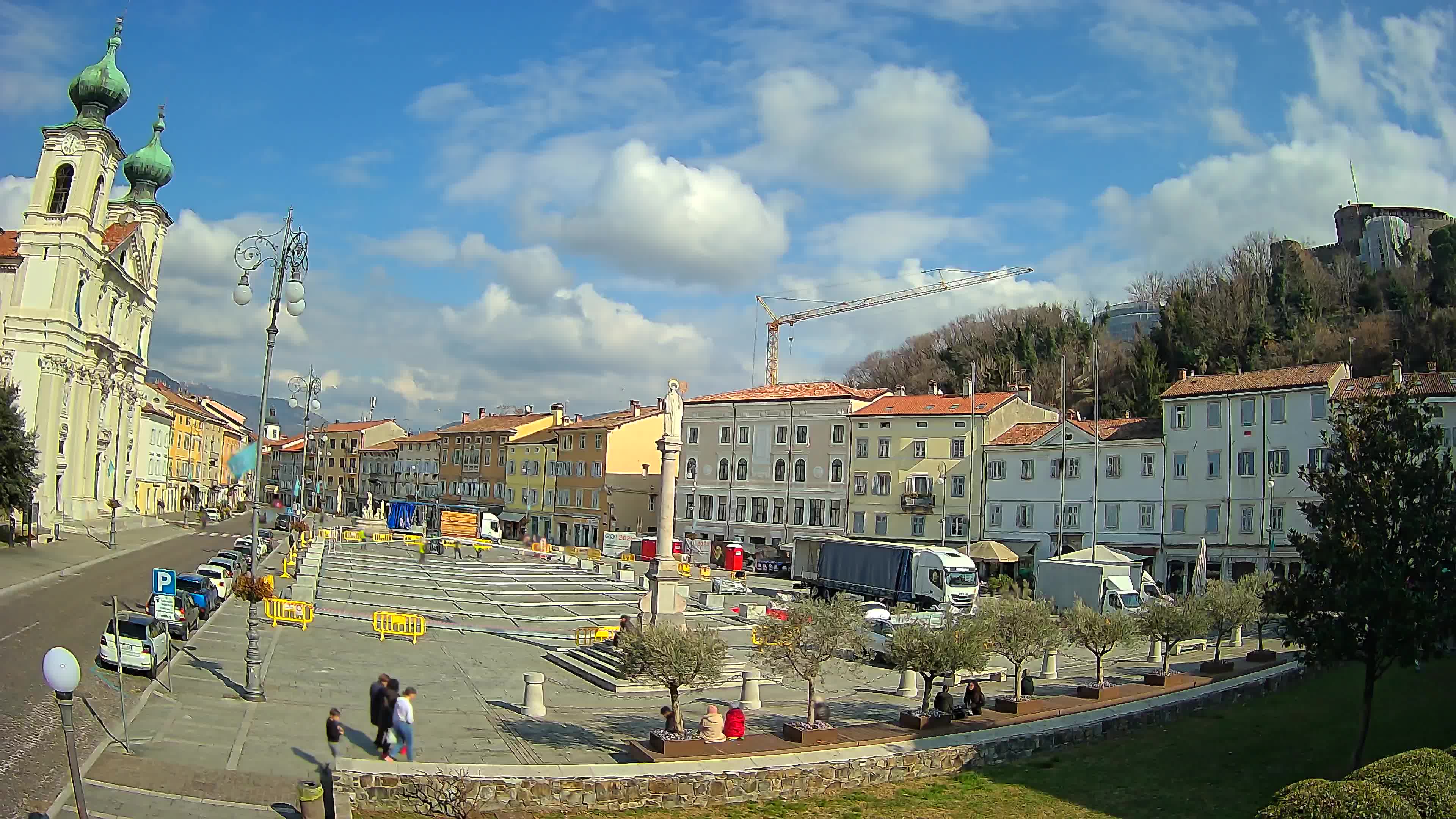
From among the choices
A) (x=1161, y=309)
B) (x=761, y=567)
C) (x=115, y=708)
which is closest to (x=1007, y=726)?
(x=115, y=708)

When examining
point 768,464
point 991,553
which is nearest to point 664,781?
point 991,553

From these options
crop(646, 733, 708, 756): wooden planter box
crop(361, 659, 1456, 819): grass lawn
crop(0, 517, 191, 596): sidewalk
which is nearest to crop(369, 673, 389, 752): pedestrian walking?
crop(361, 659, 1456, 819): grass lawn

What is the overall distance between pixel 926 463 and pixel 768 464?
444 inches

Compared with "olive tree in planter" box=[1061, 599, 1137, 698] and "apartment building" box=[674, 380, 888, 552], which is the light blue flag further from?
"apartment building" box=[674, 380, 888, 552]

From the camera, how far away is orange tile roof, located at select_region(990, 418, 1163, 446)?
53.3 metres

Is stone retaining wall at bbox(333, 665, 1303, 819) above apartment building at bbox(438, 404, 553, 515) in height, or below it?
below

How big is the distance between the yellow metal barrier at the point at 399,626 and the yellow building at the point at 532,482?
5410 cm

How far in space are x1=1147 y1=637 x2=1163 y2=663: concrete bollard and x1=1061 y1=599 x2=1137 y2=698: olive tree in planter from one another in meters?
6.79

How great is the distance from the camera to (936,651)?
18.9 metres

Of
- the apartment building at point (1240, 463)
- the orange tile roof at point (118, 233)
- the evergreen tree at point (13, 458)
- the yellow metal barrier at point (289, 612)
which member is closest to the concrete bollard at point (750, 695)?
the yellow metal barrier at point (289, 612)

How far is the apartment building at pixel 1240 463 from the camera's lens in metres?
45.7

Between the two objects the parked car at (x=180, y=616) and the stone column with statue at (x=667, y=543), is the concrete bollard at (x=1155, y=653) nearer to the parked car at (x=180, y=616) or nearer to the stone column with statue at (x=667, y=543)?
the stone column with statue at (x=667, y=543)

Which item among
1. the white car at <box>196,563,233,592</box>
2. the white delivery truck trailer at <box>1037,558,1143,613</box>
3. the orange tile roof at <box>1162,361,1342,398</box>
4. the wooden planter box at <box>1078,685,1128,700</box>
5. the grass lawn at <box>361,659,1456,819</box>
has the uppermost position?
the orange tile roof at <box>1162,361,1342,398</box>

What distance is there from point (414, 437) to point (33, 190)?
57.5m
